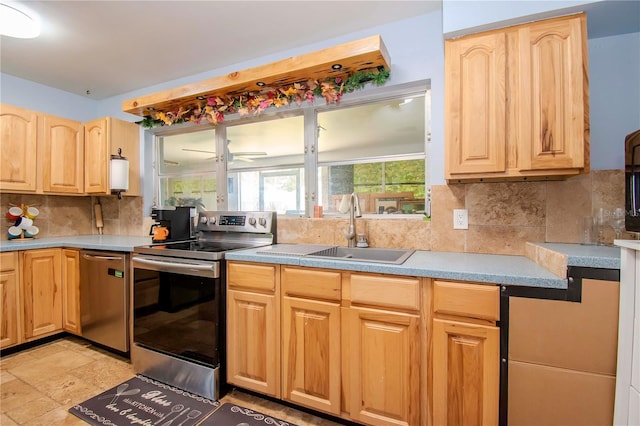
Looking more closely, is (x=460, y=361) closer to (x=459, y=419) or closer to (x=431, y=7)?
(x=459, y=419)

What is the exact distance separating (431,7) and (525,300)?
73.9 inches

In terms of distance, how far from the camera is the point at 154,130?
3.31m

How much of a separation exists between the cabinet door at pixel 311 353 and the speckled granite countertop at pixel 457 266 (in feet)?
0.78

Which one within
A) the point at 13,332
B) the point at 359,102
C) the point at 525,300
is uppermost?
the point at 359,102

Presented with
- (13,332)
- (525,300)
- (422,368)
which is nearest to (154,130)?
(13,332)

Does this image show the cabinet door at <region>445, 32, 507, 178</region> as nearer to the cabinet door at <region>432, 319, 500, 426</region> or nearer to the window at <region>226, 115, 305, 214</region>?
the cabinet door at <region>432, 319, 500, 426</region>

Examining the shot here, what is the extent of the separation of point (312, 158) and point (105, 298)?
208 cm

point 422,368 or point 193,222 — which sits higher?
point 193,222

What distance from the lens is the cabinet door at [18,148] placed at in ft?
8.73

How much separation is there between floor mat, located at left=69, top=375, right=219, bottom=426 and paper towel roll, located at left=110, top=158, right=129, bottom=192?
1860 mm

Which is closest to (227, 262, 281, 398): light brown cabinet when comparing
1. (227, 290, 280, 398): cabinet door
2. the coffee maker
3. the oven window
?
(227, 290, 280, 398): cabinet door

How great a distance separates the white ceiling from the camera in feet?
6.40

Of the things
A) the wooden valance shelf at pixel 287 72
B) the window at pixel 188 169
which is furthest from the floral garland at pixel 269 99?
the window at pixel 188 169

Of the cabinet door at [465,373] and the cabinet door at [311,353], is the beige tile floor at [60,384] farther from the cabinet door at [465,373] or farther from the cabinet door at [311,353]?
the cabinet door at [465,373]
